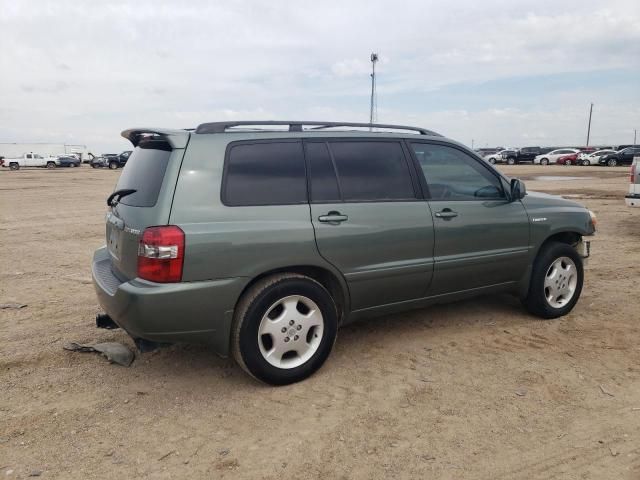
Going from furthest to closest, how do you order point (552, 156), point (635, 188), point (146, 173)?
point (552, 156) < point (635, 188) < point (146, 173)

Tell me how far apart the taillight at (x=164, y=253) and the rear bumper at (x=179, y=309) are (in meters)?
0.06

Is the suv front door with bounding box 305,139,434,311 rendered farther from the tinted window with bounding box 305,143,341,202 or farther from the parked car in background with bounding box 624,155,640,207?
the parked car in background with bounding box 624,155,640,207

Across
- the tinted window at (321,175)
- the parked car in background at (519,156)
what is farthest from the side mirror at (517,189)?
the parked car in background at (519,156)

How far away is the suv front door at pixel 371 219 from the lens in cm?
371

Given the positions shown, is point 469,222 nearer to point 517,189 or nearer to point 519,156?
point 517,189

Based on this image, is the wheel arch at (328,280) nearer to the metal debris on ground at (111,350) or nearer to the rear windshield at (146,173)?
the rear windshield at (146,173)

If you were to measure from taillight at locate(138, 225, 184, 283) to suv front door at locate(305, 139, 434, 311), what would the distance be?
926mm

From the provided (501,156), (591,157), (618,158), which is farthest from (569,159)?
(501,156)

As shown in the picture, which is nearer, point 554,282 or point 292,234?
point 292,234

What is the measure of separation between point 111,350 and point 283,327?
4.86ft

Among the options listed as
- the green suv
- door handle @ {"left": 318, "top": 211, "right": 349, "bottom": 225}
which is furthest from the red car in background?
door handle @ {"left": 318, "top": 211, "right": 349, "bottom": 225}

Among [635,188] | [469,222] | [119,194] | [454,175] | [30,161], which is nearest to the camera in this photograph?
[119,194]

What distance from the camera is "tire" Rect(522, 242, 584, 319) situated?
479 cm

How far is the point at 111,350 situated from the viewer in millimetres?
4090
